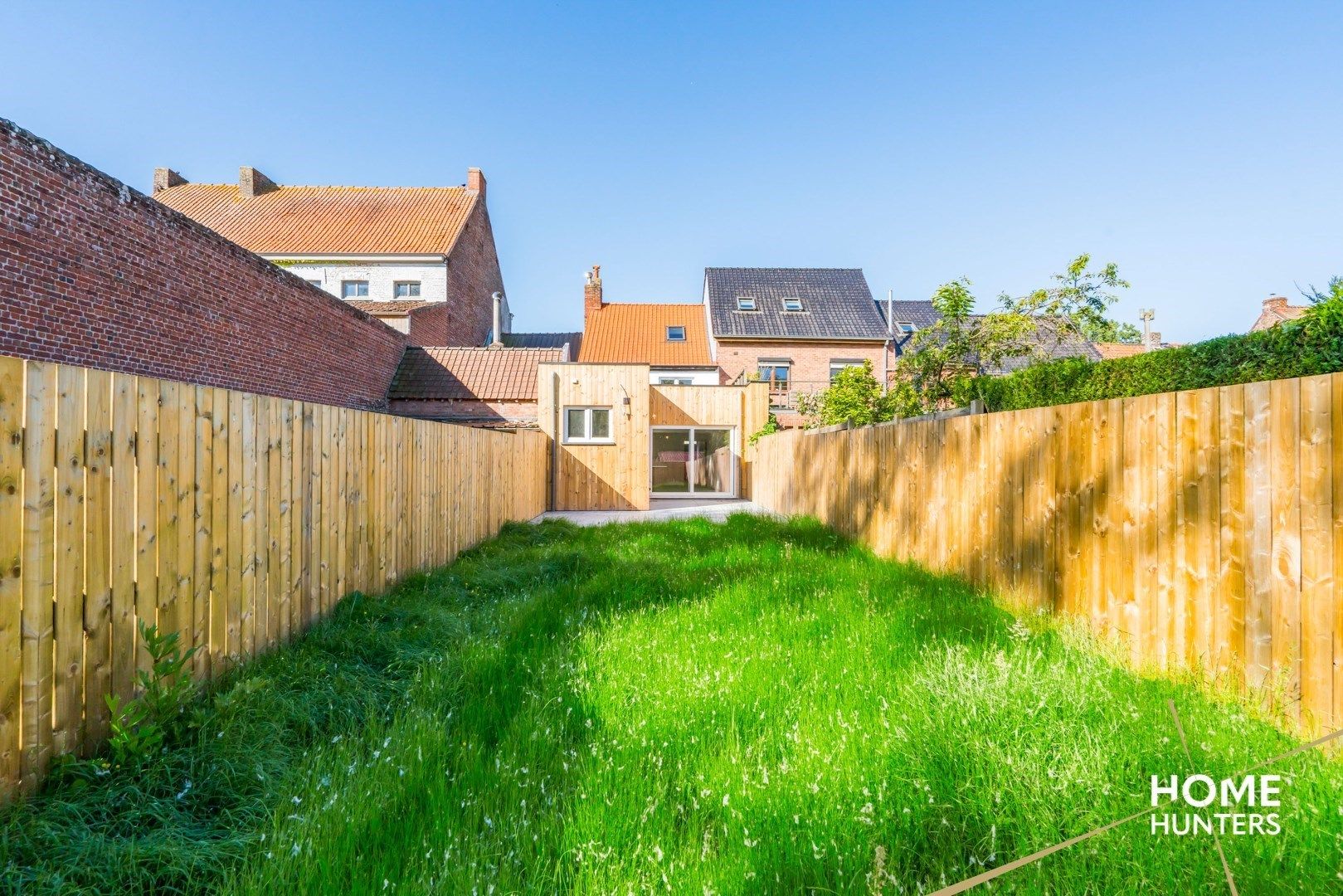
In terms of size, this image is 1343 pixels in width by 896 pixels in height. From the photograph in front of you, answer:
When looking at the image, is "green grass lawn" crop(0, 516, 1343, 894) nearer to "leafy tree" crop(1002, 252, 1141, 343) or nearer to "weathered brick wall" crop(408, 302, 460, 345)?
"leafy tree" crop(1002, 252, 1141, 343)

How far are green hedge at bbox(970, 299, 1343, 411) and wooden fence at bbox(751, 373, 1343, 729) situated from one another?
3147 mm

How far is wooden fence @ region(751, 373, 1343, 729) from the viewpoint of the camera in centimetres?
224

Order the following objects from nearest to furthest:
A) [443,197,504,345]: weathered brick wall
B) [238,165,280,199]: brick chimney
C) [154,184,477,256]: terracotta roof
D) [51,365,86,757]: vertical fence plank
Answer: [51,365,86,757]: vertical fence plank, [154,184,477,256]: terracotta roof, [443,197,504,345]: weathered brick wall, [238,165,280,199]: brick chimney

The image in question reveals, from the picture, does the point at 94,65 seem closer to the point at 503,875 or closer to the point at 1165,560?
the point at 503,875

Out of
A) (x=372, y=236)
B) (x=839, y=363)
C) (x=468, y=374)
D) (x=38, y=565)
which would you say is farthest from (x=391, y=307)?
(x=38, y=565)

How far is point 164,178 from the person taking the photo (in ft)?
90.8

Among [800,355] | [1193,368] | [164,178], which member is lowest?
[1193,368]

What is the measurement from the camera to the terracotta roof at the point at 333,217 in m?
25.5

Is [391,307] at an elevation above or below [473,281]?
below

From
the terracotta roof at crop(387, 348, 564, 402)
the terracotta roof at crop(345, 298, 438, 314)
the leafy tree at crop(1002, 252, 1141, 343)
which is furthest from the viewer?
the terracotta roof at crop(345, 298, 438, 314)

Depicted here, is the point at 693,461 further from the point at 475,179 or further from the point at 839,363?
the point at 475,179

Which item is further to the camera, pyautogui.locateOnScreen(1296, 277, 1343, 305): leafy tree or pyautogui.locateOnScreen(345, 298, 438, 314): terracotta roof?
pyautogui.locateOnScreen(345, 298, 438, 314): terracotta roof

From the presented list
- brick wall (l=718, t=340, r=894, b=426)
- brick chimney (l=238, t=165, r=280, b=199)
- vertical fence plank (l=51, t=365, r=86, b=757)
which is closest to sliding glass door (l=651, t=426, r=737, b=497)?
brick wall (l=718, t=340, r=894, b=426)

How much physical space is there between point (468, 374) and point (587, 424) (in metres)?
4.90
